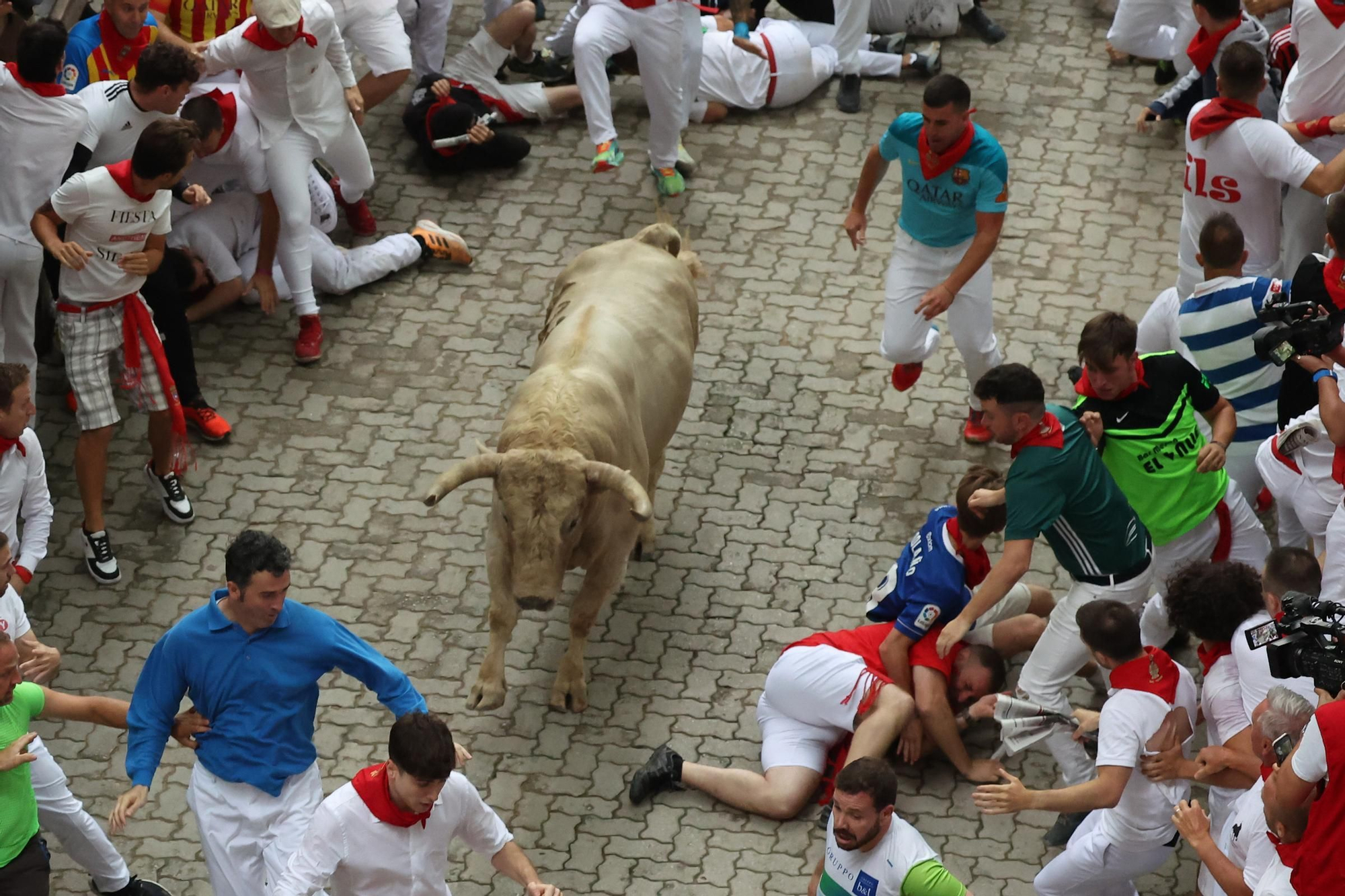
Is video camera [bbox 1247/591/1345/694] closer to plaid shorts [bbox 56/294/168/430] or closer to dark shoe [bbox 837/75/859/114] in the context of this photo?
plaid shorts [bbox 56/294/168/430]

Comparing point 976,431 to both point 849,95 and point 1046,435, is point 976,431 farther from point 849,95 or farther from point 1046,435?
point 849,95

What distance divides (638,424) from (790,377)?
1925mm

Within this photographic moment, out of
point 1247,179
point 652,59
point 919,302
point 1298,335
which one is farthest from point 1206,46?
point 1298,335

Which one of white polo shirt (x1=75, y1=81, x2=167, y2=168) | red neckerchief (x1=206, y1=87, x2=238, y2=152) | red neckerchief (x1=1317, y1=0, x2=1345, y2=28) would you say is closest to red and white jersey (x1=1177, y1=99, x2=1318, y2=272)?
red neckerchief (x1=1317, y1=0, x2=1345, y2=28)

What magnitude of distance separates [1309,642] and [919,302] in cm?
Answer: 371

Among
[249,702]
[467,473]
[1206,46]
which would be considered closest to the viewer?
[249,702]

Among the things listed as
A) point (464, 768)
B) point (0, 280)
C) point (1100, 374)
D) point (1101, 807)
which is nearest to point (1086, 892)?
point (1101, 807)

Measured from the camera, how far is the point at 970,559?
752cm

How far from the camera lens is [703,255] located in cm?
1099

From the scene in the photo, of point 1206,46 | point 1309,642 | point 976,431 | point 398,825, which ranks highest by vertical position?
point 1309,642

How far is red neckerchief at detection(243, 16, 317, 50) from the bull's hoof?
3992 millimetres

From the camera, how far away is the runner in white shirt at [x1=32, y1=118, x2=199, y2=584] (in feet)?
27.0

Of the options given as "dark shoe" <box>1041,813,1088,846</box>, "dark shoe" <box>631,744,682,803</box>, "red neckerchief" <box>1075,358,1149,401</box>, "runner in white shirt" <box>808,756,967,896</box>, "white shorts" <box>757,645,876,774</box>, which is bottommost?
"dark shoe" <box>631,744,682,803</box>

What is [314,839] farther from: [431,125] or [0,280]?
[431,125]
